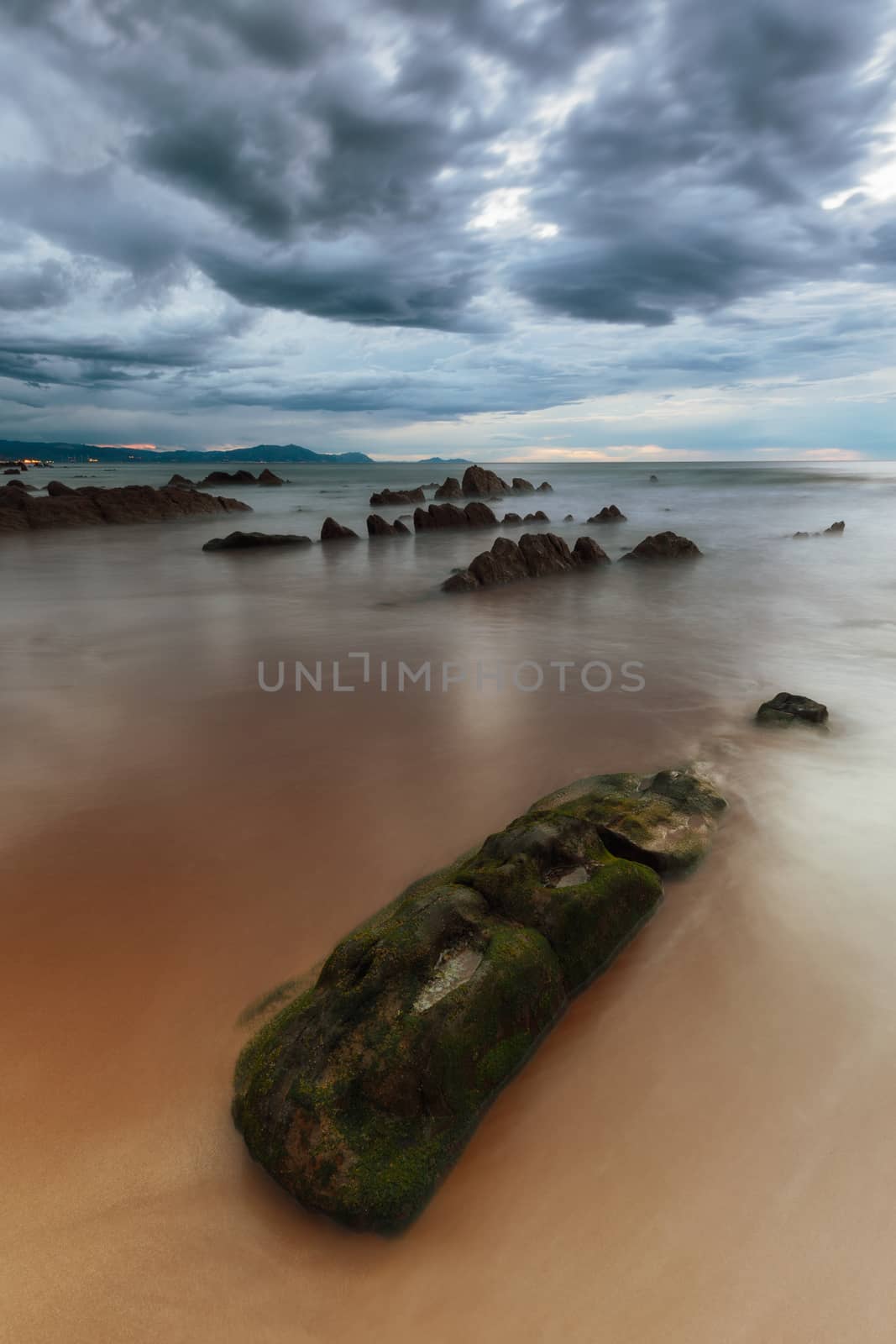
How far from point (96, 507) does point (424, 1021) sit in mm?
28652

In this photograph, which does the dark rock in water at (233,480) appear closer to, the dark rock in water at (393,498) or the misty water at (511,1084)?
the dark rock in water at (393,498)

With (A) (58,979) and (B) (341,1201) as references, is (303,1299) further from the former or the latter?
(A) (58,979)

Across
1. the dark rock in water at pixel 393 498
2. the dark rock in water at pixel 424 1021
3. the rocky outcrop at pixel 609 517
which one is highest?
the dark rock in water at pixel 393 498

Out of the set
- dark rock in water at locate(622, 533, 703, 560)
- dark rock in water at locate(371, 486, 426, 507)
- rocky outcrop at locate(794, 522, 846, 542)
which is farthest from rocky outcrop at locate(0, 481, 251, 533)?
rocky outcrop at locate(794, 522, 846, 542)

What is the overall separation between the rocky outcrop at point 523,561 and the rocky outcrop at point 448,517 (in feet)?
29.8

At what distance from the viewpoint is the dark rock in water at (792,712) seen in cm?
531

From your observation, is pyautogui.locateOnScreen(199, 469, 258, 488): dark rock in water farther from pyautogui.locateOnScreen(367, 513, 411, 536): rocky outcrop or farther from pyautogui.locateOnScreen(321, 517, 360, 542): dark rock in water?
pyautogui.locateOnScreen(321, 517, 360, 542): dark rock in water

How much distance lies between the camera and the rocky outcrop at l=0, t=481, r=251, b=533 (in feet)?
77.5

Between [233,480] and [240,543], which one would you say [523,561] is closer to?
[240,543]

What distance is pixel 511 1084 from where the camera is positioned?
2.27 meters

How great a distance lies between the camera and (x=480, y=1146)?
6.82 ft

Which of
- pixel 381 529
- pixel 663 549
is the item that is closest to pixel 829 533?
pixel 663 549

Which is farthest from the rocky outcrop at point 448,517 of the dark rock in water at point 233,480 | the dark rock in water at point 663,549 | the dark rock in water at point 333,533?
the dark rock in water at point 233,480

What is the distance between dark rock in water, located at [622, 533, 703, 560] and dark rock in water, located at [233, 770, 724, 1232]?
45.5ft
